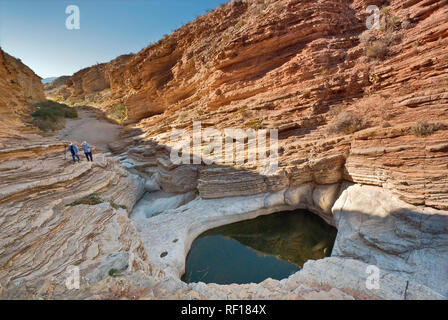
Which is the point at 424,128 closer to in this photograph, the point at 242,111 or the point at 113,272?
the point at 242,111

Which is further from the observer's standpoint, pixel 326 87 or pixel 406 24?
pixel 326 87

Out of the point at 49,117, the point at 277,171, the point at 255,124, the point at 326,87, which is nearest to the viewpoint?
the point at 277,171

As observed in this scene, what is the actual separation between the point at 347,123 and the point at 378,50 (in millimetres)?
4145

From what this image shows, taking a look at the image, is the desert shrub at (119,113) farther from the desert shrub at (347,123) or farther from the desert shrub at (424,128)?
the desert shrub at (424,128)

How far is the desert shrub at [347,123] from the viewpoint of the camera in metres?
7.50

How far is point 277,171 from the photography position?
7938 millimetres

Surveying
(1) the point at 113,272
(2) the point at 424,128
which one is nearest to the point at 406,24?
(2) the point at 424,128

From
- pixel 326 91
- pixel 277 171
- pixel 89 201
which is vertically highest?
pixel 326 91

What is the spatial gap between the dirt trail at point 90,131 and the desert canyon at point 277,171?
10.8 ft

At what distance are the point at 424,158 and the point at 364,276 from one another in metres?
3.77

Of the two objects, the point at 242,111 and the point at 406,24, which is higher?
the point at 406,24

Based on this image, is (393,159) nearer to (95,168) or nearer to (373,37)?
(373,37)

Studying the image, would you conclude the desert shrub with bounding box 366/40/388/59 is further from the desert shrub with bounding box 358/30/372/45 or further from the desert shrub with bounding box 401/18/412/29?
the desert shrub with bounding box 401/18/412/29

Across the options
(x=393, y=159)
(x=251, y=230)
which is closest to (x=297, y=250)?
(x=251, y=230)
